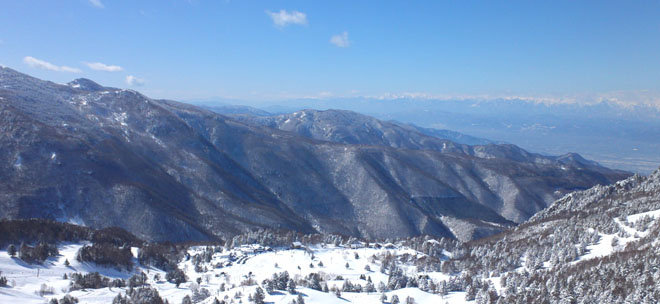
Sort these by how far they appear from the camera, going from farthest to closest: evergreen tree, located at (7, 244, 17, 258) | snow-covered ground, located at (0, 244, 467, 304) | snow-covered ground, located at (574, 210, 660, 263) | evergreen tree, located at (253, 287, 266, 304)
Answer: snow-covered ground, located at (574, 210, 660, 263) → evergreen tree, located at (7, 244, 17, 258) → snow-covered ground, located at (0, 244, 467, 304) → evergreen tree, located at (253, 287, 266, 304)

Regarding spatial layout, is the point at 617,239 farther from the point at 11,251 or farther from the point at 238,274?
the point at 11,251

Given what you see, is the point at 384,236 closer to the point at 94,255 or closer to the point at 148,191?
the point at 148,191

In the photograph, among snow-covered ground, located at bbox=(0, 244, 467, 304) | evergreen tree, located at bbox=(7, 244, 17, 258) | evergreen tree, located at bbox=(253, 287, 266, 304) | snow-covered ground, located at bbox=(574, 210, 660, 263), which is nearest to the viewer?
evergreen tree, located at bbox=(253, 287, 266, 304)

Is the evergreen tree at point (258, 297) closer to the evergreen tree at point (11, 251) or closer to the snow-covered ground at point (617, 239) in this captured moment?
the evergreen tree at point (11, 251)

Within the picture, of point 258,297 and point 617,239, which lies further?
point 617,239

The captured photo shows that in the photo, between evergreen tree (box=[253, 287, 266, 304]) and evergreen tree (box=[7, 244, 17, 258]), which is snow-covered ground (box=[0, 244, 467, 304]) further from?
evergreen tree (box=[253, 287, 266, 304])

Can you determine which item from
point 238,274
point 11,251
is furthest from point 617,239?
point 11,251

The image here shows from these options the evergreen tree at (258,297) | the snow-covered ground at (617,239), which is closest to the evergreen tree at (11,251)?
the evergreen tree at (258,297)

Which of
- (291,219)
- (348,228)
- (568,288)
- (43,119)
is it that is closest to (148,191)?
(291,219)

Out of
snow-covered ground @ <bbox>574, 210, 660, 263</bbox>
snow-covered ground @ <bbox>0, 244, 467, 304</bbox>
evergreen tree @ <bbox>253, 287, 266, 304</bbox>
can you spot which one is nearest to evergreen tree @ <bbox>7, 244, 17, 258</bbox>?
snow-covered ground @ <bbox>0, 244, 467, 304</bbox>
